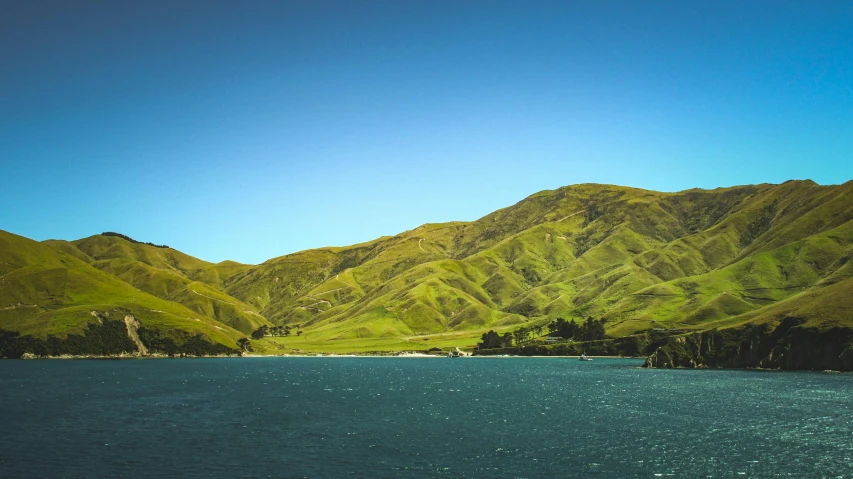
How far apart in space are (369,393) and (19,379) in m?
82.8

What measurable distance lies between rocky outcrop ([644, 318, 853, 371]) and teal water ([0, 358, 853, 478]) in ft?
126

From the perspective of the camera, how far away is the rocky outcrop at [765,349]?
155m

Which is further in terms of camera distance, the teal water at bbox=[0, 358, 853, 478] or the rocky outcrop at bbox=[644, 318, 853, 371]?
the rocky outcrop at bbox=[644, 318, 853, 371]

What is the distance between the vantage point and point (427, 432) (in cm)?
6862

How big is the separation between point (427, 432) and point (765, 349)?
146m

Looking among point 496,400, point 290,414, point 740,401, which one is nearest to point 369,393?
point 496,400

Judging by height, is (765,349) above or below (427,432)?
above

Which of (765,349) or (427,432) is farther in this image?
(765,349)

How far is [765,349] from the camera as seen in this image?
175250 mm

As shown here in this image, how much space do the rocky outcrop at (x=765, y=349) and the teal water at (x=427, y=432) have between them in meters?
38.3

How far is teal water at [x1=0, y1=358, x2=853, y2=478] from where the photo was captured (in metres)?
50.9

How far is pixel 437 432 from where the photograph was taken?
68625 millimetres

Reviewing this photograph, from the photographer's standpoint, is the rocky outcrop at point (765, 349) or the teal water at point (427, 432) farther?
the rocky outcrop at point (765, 349)

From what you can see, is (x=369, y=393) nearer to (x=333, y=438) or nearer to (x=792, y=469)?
(x=333, y=438)
